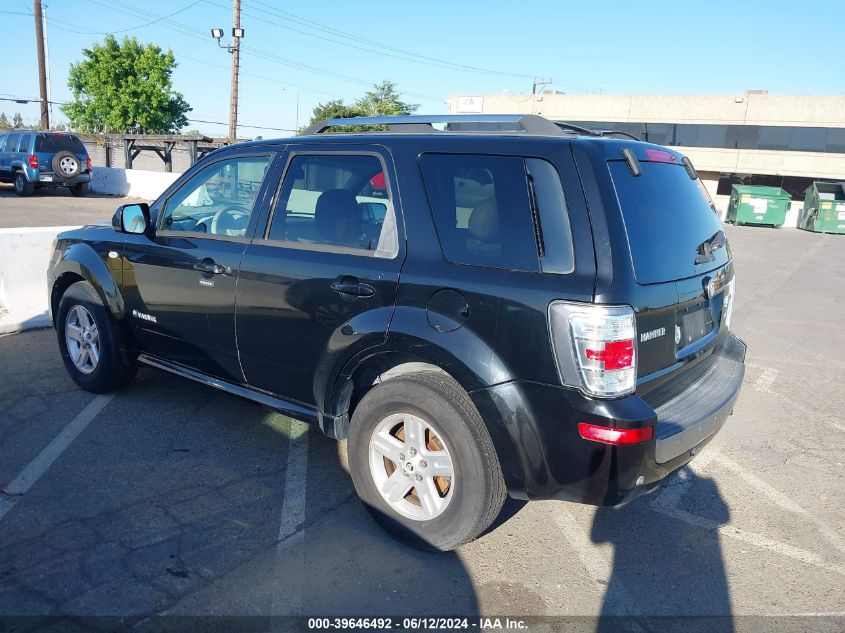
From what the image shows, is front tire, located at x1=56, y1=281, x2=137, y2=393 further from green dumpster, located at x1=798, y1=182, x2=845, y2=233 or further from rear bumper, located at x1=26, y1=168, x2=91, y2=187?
green dumpster, located at x1=798, y1=182, x2=845, y2=233

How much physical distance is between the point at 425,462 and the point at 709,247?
179cm

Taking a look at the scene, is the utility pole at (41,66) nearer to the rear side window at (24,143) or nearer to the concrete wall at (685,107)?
the rear side window at (24,143)

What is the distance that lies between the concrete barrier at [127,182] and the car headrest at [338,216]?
20.7 m

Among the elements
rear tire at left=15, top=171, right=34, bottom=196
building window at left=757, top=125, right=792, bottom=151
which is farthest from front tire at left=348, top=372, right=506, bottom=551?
building window at left=757, top=125, right=792, bottom=151

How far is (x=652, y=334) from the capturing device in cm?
282

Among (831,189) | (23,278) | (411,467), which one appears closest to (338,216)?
(411,467)

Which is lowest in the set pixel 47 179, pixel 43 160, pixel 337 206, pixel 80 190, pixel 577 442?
pixel 80 190

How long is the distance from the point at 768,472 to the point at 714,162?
4759 cm

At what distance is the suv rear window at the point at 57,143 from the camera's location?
2102 cm

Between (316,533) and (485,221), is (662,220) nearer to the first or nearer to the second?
(485,221)

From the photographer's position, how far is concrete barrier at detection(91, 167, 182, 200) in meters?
22.9

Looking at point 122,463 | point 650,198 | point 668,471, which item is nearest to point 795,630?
point 668,471

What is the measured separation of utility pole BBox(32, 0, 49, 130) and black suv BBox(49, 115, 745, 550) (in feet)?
105

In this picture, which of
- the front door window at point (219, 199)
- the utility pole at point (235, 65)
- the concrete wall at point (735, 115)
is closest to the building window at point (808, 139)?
the concrete wall at point (735, 115)
